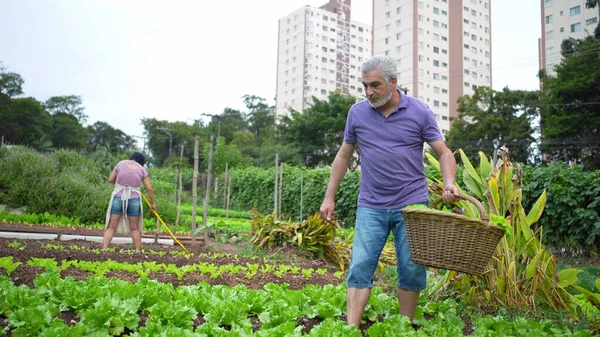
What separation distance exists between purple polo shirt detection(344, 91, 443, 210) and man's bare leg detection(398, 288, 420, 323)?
0.58 m

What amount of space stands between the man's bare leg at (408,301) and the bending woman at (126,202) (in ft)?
16.9

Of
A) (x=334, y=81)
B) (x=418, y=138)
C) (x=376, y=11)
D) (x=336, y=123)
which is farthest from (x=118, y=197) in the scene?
(x=334, y=81)

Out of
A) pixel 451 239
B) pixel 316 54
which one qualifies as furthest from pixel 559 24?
pixel 451 239

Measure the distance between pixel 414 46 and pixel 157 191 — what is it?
50608mm

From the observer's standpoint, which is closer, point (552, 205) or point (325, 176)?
point (552, 205)

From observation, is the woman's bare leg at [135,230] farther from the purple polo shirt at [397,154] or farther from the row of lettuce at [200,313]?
the purple polo shirt at [397,154]

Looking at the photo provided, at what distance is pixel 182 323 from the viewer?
121 inches

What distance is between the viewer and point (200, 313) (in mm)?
3502

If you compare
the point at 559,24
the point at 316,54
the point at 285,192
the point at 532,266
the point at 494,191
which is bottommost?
the point at 532,266

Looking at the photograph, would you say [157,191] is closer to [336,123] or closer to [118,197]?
[118,197]

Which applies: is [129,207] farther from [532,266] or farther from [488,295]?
[532,266]

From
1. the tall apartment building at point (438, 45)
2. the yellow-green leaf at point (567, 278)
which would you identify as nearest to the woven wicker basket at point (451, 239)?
the yellow-green leaf at point (567, 278)

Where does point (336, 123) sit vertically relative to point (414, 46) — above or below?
below

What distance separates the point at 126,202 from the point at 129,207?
0.10 m
